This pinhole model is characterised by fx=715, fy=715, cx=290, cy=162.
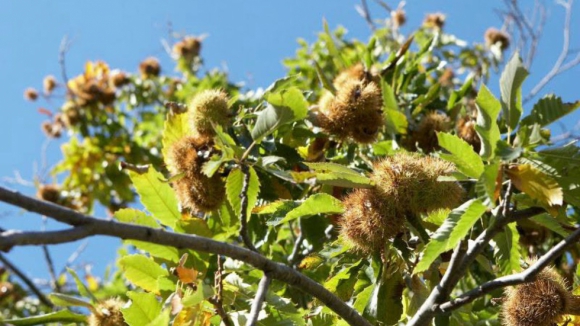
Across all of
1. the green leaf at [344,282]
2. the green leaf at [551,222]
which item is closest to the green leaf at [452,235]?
the green leaf at [551,222]

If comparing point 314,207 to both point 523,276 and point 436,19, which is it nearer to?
point 523,276

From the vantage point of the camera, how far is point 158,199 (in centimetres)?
224

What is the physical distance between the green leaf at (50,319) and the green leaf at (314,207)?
61 centimetres

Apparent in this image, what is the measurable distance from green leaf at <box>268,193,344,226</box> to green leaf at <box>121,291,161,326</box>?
38 centimetres

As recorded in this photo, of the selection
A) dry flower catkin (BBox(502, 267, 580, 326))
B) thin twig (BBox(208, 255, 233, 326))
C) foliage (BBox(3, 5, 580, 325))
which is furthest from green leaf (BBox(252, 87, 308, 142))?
dry flower catkin (BBox(502, 267, 580, 326))

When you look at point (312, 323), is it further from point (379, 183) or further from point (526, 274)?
point (526, 274)

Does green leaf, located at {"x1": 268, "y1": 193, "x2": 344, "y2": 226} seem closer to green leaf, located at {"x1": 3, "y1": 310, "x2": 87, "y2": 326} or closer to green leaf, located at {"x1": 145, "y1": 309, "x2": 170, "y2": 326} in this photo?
green leaf, located at {"x1": 145, "y1": 309, "x2": 170, "y2": 326}

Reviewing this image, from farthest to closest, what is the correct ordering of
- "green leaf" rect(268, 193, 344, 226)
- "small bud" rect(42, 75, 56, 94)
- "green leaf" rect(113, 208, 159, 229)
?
"small bud" rect(42, 75, 56, 94), "green leaf" rect(113, 208, 159, 229), "green leaf" rect(268, 193, 344, 226)

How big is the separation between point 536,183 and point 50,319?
1.24 metres

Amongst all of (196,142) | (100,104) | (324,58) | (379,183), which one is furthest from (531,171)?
(100,104)

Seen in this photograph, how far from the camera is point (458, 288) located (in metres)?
3.20

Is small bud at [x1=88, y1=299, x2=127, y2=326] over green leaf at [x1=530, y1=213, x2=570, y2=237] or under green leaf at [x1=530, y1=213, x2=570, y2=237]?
over

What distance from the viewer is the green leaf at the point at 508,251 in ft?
5.89

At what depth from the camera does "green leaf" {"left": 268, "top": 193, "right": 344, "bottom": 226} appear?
1.91 m
